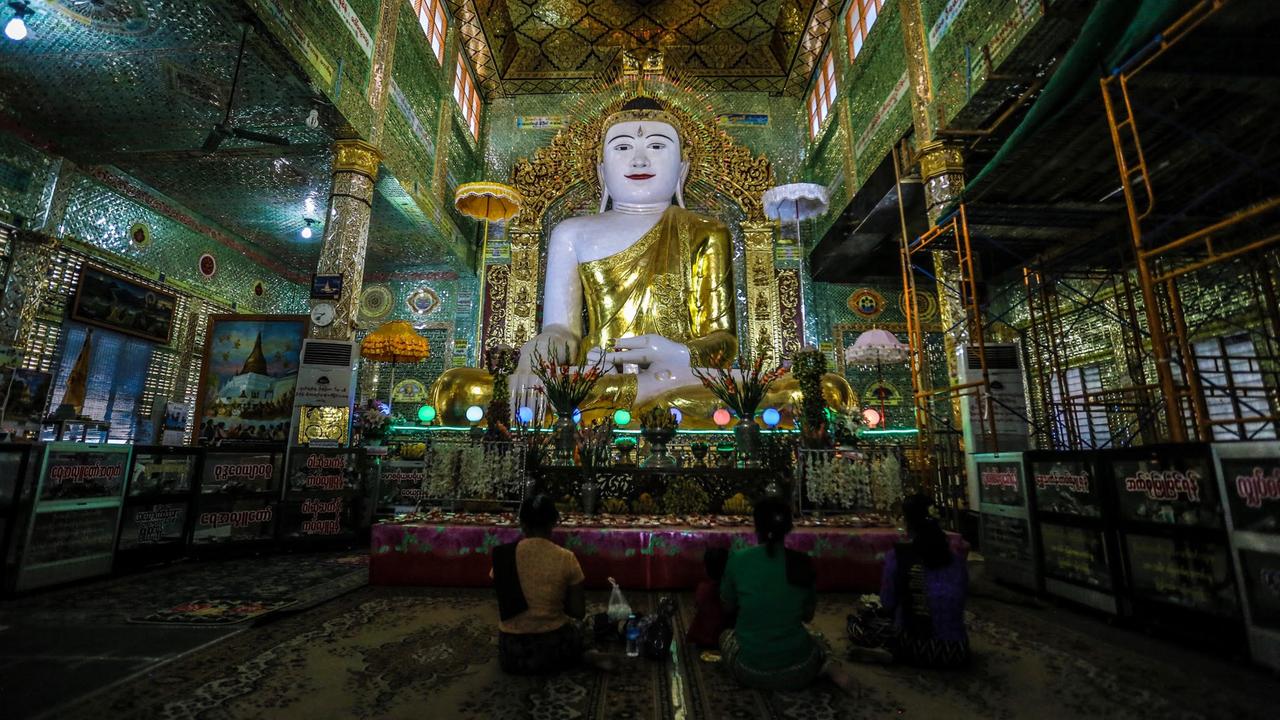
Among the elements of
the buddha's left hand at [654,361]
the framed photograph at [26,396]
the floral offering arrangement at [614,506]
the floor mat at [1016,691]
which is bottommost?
the floor mat at [1016,691]

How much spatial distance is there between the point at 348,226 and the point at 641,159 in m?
3.85

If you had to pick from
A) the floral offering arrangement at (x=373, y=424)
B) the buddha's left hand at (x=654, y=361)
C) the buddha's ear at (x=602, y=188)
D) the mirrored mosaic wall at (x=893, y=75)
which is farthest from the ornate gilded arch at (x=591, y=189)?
the buddha's left hand at (x=654, y=361)

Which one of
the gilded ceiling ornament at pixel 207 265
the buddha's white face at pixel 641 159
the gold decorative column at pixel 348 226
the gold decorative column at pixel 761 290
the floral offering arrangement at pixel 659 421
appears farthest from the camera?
the gold decorative column at pixel 761 290

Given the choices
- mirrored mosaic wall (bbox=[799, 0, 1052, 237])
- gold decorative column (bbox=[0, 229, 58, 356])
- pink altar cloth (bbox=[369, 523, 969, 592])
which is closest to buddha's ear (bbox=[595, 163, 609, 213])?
mirrored mosaic wall (bbox=[799, 0, 1052, 237])

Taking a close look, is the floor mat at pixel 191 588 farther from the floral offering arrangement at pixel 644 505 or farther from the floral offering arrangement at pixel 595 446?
the floral offering arrangement at pixel 644 505

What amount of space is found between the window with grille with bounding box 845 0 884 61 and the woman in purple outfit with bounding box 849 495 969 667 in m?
7.33

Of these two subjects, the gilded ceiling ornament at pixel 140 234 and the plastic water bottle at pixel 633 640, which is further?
the gilded ceiling ornament at pixel 140 234

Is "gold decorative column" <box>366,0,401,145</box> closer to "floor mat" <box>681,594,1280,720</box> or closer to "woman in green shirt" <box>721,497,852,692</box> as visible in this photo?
"woman in green shirt" <box>721,497,852,692</box>

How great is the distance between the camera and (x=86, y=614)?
289 cm

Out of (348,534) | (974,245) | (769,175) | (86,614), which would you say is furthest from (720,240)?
(86,614)

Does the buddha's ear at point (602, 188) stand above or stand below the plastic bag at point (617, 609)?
above

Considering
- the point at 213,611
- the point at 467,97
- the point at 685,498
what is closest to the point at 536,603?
the point at 213,611

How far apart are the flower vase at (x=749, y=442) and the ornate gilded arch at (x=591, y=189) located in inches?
191

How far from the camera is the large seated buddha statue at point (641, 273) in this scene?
6551 millimetres
